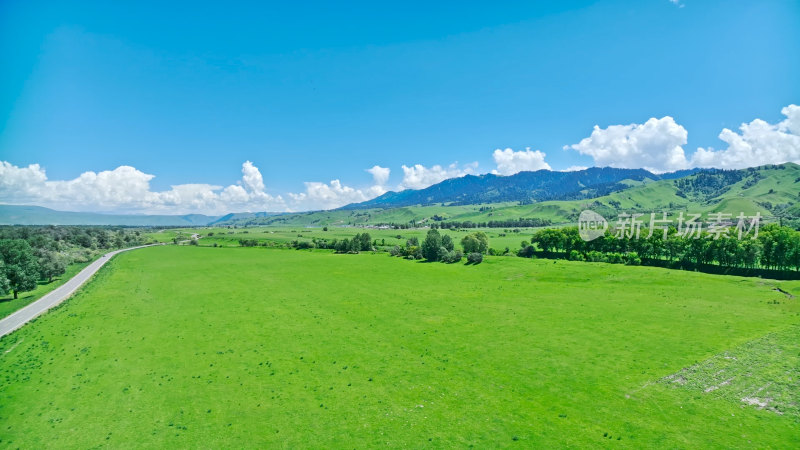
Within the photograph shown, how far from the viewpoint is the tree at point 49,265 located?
99588 millimetres

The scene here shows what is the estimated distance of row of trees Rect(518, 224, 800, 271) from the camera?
81750 millimetres

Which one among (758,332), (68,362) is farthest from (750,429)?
(68,362)

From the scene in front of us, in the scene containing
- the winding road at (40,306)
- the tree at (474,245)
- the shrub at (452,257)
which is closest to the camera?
the winding road at (40,306)

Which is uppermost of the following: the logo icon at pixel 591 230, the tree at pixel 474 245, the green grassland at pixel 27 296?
the logo icon at pixel 591 230

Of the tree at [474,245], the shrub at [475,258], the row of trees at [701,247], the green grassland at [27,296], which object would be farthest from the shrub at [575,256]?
the green grassland at [27,296]

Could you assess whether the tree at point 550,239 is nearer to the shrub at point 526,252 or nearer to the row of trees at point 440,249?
the shrub at point 526,252

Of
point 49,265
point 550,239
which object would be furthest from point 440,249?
point 49,265

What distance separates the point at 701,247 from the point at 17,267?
17039 centimetres

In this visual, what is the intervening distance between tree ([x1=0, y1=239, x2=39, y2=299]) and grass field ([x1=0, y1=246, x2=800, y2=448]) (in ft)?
65.6

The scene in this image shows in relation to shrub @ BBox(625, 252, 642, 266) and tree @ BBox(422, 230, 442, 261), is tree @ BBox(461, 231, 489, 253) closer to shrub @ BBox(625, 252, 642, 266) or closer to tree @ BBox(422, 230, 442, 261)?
tree @ BBox(422, 230, 442, 261)

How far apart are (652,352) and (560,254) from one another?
9185 cm

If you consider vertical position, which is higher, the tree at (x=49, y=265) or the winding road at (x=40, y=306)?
the tree at (x=49, y=265)

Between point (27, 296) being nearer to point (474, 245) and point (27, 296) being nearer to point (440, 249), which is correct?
point (440, 249)

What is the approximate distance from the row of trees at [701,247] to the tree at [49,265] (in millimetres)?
163721
